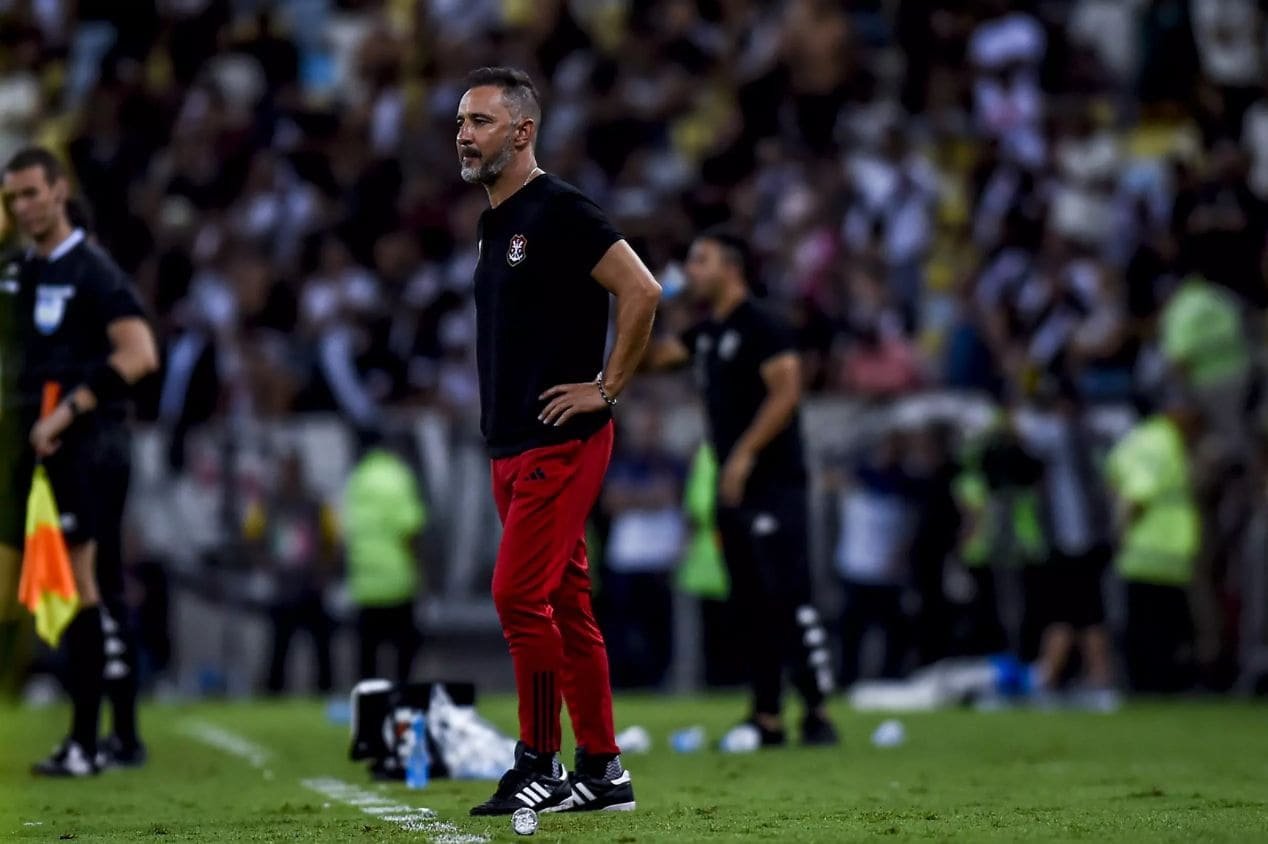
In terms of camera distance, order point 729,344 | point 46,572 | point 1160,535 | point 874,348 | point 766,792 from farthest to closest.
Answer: point 874,348
point 1160,535
point 729,344
point 46,572
point 766,792

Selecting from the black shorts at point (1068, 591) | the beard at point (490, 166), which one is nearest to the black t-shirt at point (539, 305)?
the beard at point (490, 166)

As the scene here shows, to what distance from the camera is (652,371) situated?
1166 cm

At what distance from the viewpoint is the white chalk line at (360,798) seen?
23.3 feet

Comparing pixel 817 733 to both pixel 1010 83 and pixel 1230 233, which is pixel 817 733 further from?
pixel 1010 83

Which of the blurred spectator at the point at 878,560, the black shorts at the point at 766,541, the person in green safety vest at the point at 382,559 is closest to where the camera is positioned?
the black shorts at the point at 766,541

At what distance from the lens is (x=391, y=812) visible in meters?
8.07

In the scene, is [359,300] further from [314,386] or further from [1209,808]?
[1209,808]

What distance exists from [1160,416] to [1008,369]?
1.49 metres

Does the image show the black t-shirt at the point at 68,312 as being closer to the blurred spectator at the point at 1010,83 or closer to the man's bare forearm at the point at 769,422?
the man's bare forearm at the point at 769,422

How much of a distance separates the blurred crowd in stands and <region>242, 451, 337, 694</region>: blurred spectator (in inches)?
34.9

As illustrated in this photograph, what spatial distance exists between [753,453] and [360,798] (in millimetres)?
3387

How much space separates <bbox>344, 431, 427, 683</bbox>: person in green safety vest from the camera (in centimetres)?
1783

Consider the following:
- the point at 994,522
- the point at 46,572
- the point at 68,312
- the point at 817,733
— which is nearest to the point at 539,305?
the point at 46,572

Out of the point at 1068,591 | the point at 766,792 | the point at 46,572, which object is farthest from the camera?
the point at 1068,591
